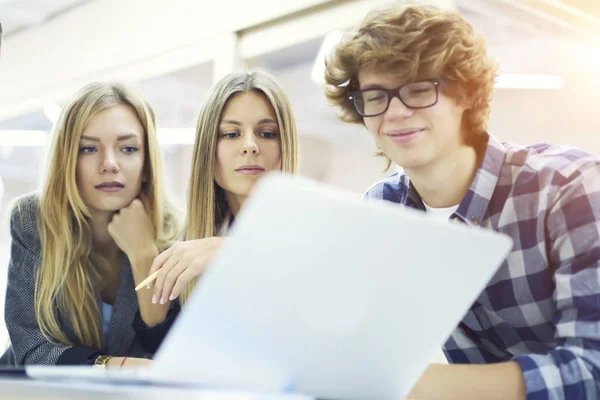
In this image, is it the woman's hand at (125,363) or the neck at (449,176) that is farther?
the woman's hand at (125,363)

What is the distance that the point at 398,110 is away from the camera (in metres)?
1.13

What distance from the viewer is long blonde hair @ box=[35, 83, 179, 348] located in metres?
1.52

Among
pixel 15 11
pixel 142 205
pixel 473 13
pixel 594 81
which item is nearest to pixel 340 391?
pixel 142 205

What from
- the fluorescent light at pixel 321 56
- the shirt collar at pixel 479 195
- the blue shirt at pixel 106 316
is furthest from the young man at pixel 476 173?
the fluorescent light at pixel 321 56

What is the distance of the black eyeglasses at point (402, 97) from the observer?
1.15 meters

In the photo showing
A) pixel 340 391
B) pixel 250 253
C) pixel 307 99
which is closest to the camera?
pixel 250 253

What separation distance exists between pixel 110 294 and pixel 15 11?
7.60 ft

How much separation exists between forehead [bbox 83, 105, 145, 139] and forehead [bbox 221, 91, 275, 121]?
257 millimetres

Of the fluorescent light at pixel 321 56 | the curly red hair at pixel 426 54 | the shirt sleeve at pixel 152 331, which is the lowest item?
the shirt sleeve at pixel 152 331

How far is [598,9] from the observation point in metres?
1.60

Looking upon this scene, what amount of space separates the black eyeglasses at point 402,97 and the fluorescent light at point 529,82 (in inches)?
24.5

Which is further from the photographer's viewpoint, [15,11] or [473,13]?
[15,11]

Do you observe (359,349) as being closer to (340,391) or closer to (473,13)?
(340,391)

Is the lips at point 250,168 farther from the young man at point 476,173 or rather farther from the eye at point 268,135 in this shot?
the young man at point 476,173
